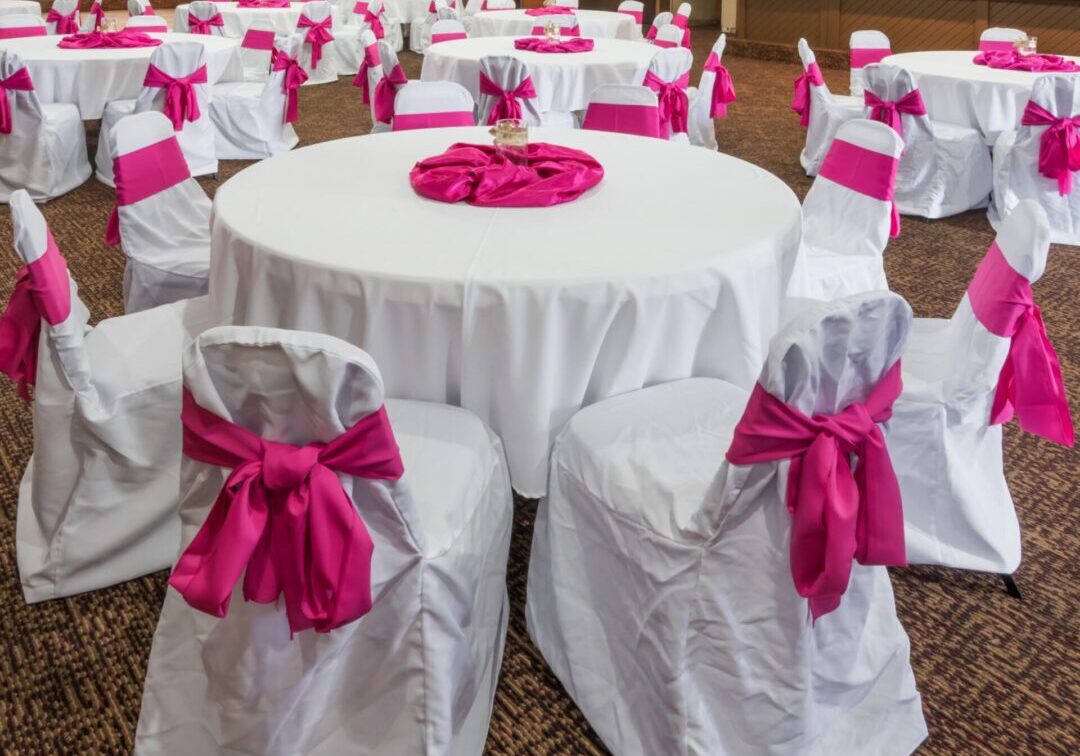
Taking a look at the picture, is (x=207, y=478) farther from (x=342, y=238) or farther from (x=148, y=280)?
(x=148, y=280)

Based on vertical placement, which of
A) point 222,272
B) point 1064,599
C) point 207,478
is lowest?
point 1064,599

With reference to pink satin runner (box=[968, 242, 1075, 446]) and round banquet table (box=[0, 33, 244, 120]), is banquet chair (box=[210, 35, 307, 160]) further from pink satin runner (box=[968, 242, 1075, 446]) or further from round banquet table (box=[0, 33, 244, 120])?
pink satin runner (box=[968, 242, 1075, 446])

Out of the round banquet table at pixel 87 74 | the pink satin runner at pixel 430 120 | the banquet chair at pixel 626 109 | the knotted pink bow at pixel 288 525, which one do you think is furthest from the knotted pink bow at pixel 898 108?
the knotted pink bow at pixel 288 525

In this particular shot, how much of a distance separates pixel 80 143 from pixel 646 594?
5.19 metres

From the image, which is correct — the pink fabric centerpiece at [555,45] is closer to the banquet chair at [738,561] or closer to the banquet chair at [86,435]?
the banquet chair at [86,435]

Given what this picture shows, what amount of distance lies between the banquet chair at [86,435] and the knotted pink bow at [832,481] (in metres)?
1.44

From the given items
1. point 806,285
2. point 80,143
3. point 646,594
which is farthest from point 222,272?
point 80,143

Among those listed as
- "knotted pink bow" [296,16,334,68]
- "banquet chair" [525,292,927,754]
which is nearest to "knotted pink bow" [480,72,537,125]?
"banquet chair" [525,292,927,754]

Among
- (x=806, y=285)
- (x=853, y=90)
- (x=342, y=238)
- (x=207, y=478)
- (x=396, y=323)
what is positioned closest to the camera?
(x=207, y=478)

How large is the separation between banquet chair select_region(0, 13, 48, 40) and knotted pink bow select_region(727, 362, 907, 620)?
23.0 ft

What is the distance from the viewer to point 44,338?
2.21 meters

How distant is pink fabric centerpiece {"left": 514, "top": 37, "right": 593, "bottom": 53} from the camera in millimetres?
5785

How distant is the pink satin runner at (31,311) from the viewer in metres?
2.14

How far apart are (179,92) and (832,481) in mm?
4781
